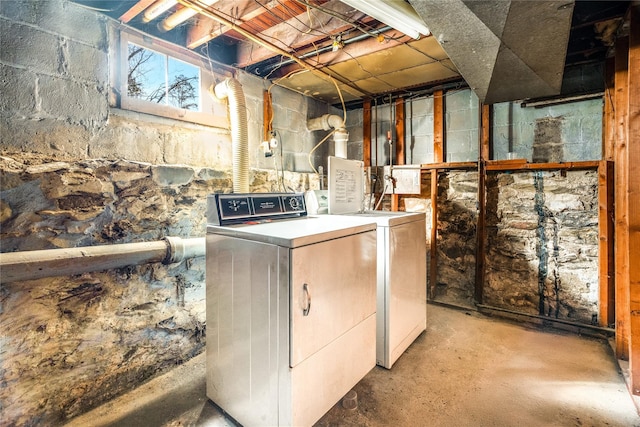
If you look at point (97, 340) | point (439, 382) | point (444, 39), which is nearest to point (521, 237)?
point (439, 382)

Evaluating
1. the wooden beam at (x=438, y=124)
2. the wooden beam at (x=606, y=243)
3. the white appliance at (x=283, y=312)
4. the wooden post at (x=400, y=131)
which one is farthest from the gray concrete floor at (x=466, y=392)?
the wooden post at (x=400, y=131)

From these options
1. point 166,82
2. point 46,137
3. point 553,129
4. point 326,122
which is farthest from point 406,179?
point 46,137

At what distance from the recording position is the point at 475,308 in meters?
2.99

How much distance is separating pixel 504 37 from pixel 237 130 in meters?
1.74

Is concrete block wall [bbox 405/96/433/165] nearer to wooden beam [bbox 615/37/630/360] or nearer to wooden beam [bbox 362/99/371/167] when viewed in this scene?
wooden beam [bbox 362/99/371/167]

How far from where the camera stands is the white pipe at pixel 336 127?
3141 millimetres

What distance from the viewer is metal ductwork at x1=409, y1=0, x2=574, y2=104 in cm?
139

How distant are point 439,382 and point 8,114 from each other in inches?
109

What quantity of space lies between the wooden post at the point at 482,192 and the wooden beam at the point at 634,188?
3.95 feet

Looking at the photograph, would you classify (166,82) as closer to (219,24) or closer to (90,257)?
(219,24)

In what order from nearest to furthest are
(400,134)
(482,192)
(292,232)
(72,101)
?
(292,232)
(72,101)
(482,192)
(400,134)

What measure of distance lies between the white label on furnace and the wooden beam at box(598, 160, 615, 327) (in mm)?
1944

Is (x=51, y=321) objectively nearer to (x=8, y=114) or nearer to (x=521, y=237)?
(x=8, y=114)

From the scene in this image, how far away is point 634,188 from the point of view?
67.4 inches
